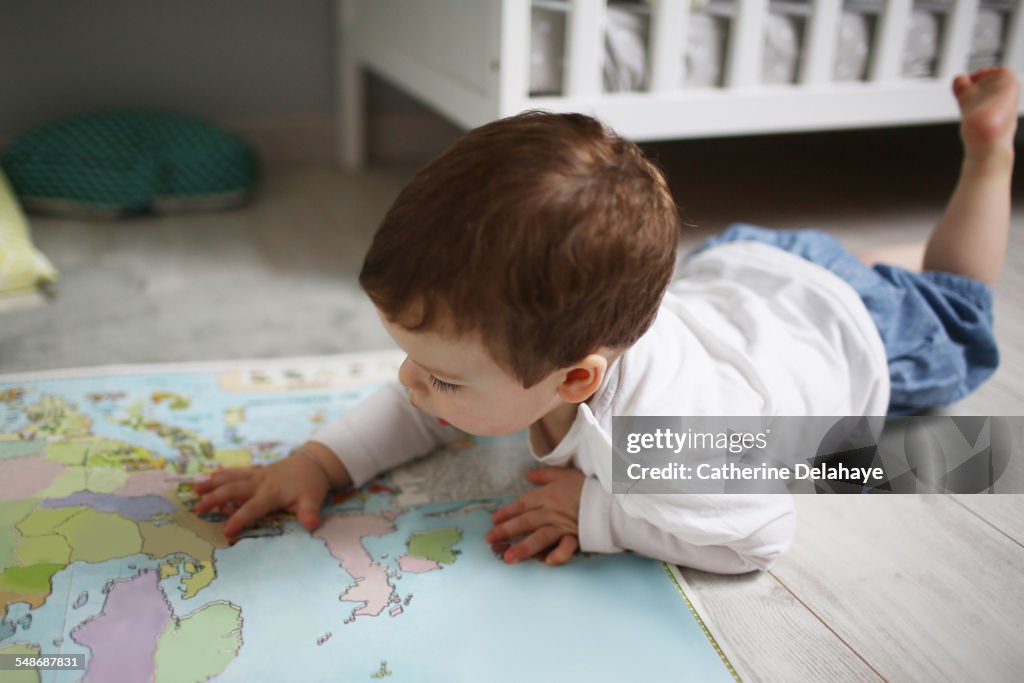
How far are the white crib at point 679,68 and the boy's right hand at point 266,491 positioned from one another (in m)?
0.64

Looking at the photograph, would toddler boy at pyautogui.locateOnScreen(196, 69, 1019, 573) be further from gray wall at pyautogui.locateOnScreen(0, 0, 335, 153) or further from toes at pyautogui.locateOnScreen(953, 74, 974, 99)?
gray wall at pyautogui.locateOnScreen(0, 0, 335, 153)

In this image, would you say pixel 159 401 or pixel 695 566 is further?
pixel 159 401

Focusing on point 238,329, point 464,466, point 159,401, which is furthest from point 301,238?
point 464,466

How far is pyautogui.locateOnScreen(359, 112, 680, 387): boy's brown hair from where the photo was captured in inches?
24.2

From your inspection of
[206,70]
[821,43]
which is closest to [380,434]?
[821,43]

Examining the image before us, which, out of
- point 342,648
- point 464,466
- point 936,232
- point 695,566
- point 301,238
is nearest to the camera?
point 342,648

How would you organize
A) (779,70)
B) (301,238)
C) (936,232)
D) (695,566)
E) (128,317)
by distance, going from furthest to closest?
(301,238) < (779,70) < (128,317) < (936,232) < (695,566)

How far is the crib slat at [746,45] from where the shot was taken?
1.38 meters

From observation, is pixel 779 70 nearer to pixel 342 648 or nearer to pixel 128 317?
pixel 128 317

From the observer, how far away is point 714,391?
0.81 meters

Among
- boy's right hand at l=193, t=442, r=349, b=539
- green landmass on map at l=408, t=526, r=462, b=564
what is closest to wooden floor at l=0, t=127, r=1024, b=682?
green landmass on map at l=408, t=526, r=462, b=564

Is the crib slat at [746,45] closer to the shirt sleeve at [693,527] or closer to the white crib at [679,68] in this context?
the white crib at [679,68]

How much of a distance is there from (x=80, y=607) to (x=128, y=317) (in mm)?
621

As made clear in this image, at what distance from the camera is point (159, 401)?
102 centimetres
